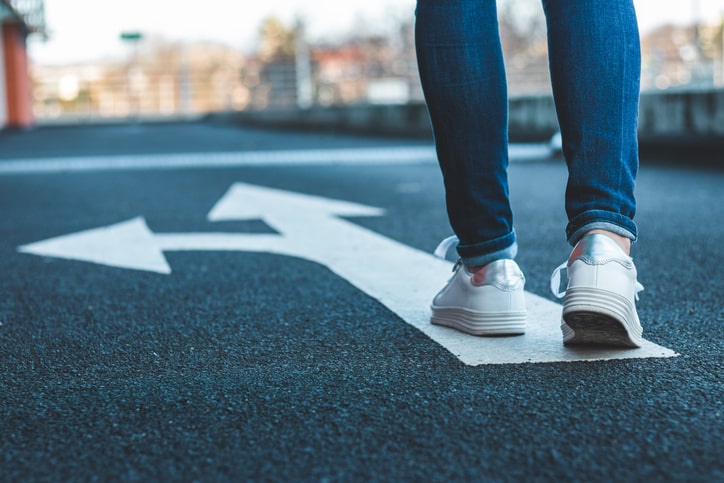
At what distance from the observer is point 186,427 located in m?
1.20

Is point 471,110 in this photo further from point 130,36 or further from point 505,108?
point 130,36

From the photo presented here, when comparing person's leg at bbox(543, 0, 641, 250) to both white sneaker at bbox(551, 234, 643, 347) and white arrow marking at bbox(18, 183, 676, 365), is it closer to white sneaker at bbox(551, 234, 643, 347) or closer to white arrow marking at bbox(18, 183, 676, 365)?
white sneaker at bbox(551, 234, 643, 347)

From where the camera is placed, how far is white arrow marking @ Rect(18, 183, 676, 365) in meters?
1.59

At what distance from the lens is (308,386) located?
138cm

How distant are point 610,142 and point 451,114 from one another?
0.31 metres

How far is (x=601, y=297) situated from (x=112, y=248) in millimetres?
2024

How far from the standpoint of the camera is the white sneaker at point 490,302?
170cm

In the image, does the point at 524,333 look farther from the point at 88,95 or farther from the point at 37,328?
the point at 88,95

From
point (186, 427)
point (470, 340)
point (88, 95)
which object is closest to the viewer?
point (186, 427)

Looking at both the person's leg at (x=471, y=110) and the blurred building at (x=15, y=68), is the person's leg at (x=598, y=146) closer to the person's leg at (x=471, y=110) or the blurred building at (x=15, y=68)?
the person's leg at (x=471, y=110)

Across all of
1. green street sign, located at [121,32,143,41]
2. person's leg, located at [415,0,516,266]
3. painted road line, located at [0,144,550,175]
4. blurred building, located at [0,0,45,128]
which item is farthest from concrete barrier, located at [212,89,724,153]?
green street sign, located at [121,32,143,41]

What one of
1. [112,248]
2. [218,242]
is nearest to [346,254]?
[218,242]

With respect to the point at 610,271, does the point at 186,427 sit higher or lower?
lower

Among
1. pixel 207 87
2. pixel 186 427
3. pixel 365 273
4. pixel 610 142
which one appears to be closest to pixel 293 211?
pixel 365 273
